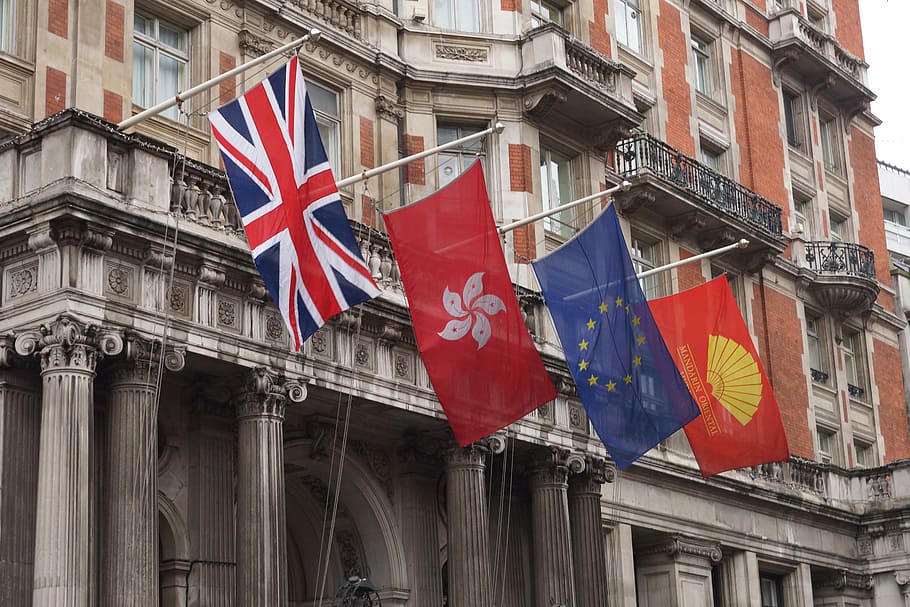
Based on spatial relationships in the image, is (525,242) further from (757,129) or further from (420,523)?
(757,129)

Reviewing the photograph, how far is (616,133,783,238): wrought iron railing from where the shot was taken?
121ft

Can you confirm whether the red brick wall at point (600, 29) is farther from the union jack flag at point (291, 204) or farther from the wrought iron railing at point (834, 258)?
the union jack flag at point (291, 204)

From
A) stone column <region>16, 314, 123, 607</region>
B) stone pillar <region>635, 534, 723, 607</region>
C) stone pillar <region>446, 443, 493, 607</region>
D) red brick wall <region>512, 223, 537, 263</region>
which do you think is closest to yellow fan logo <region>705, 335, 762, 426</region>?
red brick wall <region>512, 223, 537, 263</region>

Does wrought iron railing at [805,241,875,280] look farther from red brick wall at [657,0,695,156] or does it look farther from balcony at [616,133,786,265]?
red brick wall at [657,0,695,156]

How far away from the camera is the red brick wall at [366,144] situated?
97.3 ft

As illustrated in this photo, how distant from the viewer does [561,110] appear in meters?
32.6

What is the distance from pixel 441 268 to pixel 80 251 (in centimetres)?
553

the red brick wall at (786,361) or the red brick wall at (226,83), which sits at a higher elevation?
the red brick wall at (226,83)

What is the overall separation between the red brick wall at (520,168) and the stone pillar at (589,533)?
6132 mm

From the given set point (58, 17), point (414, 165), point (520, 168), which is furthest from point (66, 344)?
point (520, 168)

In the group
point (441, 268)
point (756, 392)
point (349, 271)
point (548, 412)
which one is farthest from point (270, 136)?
point (756, 392)

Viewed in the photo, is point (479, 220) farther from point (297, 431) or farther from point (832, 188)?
point (832, 188)

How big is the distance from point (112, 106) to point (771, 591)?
77.1 ft

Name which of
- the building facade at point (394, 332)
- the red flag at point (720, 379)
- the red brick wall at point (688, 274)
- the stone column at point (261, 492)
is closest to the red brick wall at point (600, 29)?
the building facade at point (394, 332)
